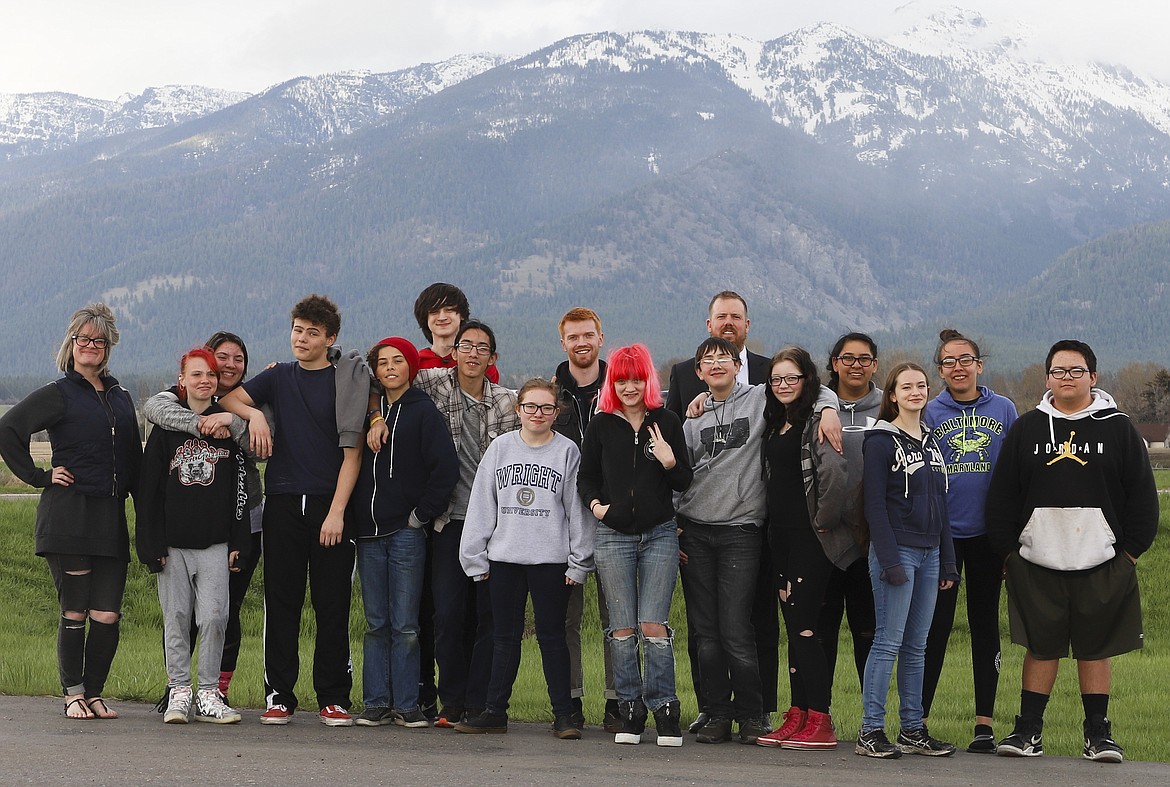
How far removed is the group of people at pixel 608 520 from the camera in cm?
743

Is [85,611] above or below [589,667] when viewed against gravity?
above

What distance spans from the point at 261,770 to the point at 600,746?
2.03 meters

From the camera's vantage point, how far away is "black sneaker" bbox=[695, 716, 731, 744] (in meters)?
7.46

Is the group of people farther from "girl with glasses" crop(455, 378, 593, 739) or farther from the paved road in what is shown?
the paved road

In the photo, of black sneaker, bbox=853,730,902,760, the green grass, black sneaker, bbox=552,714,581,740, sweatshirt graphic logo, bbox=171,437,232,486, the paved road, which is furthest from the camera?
the green grass

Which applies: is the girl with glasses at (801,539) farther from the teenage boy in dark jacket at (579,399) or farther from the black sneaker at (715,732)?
the teenage boy in dark jacket at (579,399)

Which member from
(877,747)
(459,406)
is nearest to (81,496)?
(459,406)

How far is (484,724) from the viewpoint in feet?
25.1

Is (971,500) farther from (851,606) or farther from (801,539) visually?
(801,539)

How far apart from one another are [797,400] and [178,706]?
13.4ft

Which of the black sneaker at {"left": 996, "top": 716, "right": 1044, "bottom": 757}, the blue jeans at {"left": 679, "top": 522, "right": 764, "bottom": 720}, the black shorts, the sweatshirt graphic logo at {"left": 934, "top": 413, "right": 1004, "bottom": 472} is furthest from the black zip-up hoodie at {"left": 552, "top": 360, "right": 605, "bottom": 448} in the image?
the black sneaker at {"left": 996, "top": 716, "right": 1044, "bottom": 757}

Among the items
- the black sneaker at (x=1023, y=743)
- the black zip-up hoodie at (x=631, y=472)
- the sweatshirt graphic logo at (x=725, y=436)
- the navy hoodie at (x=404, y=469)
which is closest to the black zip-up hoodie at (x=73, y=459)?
the navy hoodie at (x=404, y=469)

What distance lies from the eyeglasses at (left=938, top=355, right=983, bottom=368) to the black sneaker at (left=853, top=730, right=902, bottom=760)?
2249mm

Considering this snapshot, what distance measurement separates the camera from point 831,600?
7.84m
